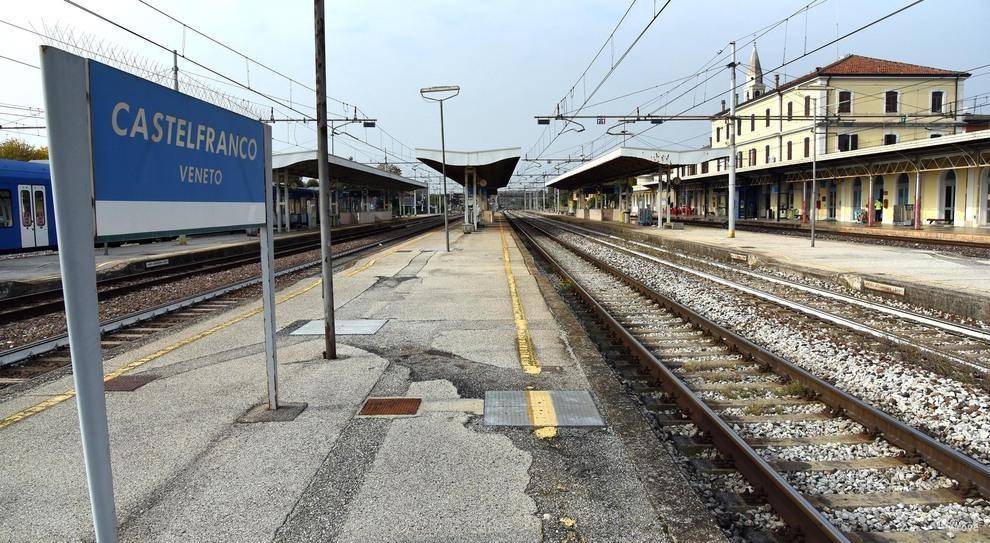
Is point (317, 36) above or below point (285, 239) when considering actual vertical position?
above

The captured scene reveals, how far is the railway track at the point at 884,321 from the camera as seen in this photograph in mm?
7492

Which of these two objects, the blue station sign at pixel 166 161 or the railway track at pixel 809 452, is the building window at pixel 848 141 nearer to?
the railway track at pixel 809 452

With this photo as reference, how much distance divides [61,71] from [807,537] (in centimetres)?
398

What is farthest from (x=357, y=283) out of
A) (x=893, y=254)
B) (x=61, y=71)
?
(x=893, y=254)

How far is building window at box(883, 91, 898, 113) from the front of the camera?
49812mm

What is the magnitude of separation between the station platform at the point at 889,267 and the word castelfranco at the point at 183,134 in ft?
34.8

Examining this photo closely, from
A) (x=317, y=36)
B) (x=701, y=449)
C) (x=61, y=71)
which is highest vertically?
(x=317, y=36)

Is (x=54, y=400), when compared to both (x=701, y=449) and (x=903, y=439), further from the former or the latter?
(x=903, y=439)

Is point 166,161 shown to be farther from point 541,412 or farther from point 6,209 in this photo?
point 6,209

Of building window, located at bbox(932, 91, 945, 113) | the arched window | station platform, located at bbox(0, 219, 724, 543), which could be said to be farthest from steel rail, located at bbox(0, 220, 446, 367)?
building window, located at bbox(932, 91, 945, 113)

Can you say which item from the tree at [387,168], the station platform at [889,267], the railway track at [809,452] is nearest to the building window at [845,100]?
the station platform at [889,267]

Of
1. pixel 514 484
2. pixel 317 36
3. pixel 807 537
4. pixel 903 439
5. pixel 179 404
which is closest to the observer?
pixel 807 537

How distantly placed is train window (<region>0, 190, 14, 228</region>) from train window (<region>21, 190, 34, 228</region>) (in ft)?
1.29

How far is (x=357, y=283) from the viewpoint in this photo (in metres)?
14.7
